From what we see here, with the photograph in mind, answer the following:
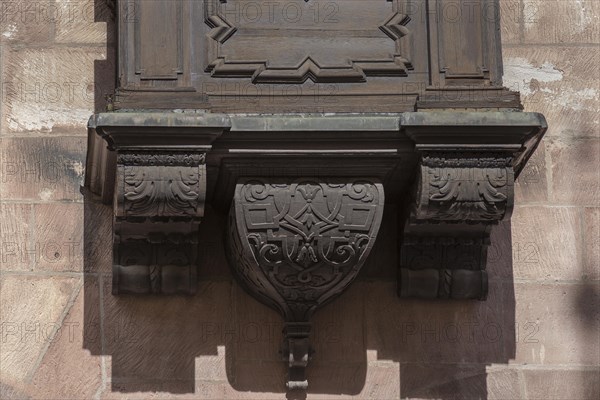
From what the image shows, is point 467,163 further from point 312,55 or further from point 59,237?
point 59,237

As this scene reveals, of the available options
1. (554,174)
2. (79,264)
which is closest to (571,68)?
(554,174)

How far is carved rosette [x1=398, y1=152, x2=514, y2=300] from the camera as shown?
5016 mm

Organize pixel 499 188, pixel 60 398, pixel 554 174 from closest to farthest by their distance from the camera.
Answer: pixel 499 188 → pixel 60 398 → pixel 554 174

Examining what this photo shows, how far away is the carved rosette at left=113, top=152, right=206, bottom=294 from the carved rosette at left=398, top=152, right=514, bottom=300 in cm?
79

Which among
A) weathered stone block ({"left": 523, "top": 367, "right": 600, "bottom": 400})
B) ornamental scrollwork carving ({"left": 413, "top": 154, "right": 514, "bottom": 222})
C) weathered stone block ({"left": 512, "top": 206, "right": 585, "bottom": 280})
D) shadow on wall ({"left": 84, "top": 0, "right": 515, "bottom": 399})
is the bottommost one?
weathered stone block ({"left": 523, "top": 367, "right": 600, "bottom": 400})

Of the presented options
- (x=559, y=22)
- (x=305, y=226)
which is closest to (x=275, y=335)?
(x=305, y=226)

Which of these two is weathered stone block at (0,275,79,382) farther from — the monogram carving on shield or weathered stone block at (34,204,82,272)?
the monogram carving on shield

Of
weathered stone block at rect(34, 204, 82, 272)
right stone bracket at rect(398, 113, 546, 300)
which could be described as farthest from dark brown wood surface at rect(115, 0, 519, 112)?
weathered stone block at rect(34, 204, 82, 272)

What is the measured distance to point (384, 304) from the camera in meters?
5.53

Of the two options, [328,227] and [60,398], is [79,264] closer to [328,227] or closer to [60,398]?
[60,398]

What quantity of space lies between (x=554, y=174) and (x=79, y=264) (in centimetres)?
191

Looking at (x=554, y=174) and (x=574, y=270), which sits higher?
(x=554, y=174)

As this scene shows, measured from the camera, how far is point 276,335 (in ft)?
18.0

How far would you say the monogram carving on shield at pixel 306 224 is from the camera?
5113mm
